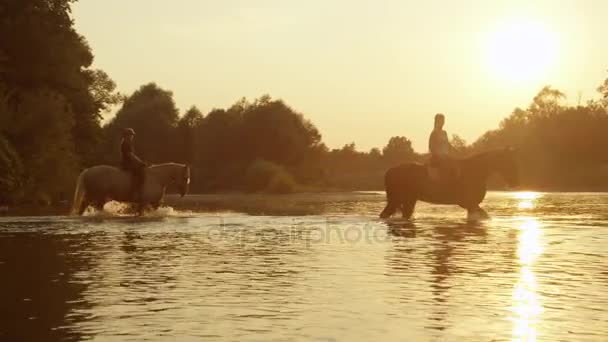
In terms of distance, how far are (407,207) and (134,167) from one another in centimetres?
867

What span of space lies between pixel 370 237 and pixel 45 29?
34635mm

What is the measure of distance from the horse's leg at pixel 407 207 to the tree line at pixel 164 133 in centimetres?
1876

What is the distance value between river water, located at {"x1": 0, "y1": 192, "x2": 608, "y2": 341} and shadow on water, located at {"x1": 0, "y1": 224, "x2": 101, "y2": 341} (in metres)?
0.03

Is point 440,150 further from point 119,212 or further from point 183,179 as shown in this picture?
point 119,212

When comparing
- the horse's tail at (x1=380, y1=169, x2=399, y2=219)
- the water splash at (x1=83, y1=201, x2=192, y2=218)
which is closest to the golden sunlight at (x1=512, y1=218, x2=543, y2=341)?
the horse's tail at (x1=380, y1=169, x2=399, y2=219)

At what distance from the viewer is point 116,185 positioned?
94.8 feet

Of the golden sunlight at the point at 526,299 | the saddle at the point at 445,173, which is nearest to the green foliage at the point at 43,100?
the saddle at the point at 445,173

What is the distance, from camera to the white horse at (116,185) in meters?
28.9

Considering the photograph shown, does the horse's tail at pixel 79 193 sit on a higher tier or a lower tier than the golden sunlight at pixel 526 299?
higher

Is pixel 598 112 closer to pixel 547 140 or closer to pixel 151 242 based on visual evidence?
pixel 547 140

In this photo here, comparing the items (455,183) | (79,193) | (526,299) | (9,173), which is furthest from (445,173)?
(9,173)

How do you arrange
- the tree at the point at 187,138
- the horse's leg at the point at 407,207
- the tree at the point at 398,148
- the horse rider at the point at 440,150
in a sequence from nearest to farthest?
the horse rider at the point at 440,150, the horse's leg at the point at 407,207, the tree at the point at 187,138, the tree at the point at 398,148

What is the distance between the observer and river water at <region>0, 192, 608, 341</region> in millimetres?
9250

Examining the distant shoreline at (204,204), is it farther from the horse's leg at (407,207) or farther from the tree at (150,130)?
the tree at (150,130)
